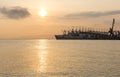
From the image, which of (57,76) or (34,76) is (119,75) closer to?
(57,76)

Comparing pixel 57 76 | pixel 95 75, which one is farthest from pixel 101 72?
pixel 57 76

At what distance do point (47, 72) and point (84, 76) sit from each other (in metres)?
7.48

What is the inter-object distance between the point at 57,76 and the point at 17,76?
5.89 metres

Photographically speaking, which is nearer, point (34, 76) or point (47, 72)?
point (34, 76)

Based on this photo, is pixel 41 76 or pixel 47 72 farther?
pixel 47 72

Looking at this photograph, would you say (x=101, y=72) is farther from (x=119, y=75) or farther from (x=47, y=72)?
(x=47, y=72)

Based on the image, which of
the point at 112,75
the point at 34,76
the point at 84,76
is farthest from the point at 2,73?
the point at 112,75

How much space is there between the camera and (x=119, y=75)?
4762 cm

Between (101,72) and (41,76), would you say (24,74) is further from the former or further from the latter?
(101,72)

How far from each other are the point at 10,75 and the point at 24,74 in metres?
2.58

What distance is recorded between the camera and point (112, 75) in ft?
156

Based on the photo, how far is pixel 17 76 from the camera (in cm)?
4672

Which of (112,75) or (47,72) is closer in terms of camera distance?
(112,75)

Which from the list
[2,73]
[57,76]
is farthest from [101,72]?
[2,73]
